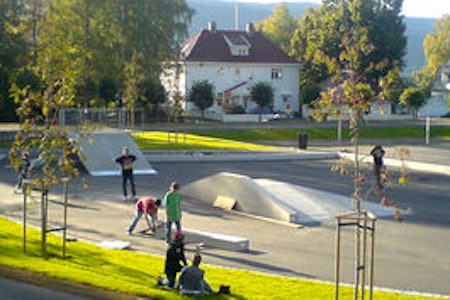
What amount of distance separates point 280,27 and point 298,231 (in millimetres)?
84087

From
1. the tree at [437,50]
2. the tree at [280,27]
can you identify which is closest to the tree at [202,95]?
the tree at [280,27]

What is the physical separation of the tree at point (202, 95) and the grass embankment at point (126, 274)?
173 feet

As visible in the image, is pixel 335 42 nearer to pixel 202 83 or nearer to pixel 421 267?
pixel 202 83

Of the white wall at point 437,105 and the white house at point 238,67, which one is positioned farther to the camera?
the white wall at point 437,105

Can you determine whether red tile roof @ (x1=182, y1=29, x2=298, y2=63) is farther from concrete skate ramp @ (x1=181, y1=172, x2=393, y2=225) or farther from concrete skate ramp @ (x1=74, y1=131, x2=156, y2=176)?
concrete skate ramp @ (x1=181, y1=172, x2=393, y2=225)

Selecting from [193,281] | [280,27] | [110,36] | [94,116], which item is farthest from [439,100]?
[193,281]

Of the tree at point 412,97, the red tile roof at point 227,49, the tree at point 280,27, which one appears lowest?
the tree at point 412,97

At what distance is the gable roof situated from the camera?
80438 millimetres

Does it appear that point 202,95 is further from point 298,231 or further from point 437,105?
point 298,231

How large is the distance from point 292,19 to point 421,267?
89652 millimetres

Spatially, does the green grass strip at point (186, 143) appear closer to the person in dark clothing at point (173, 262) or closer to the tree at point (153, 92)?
the tree at point (153, 92)

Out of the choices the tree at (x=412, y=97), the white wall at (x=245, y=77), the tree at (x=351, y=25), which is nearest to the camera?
the tree at (x=412, y=97)

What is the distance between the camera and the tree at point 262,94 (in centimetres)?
7500

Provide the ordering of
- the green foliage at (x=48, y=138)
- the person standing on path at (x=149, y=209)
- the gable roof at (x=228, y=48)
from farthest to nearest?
the gable roof at (x=228, y=48)
the person standing on path at (x=149, y=209)
the green foliage at (x=48, y=138)
